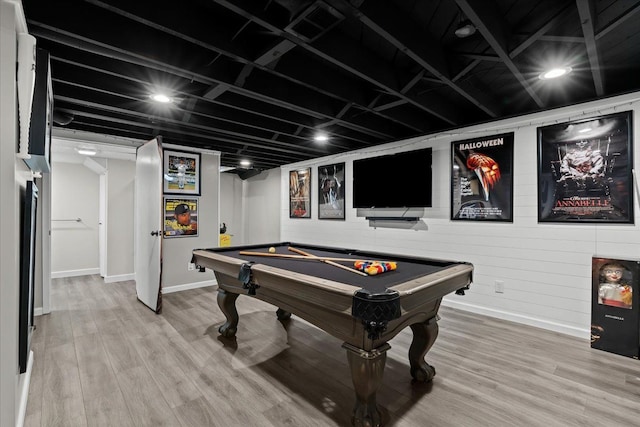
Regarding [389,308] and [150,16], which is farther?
[150,16]

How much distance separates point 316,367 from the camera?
2420 mm

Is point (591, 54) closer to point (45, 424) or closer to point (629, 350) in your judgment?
point (629, 350)

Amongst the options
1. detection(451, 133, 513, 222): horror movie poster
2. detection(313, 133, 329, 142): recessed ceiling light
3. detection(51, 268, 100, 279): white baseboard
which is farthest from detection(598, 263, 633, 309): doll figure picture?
detection(51, 268, 100, 279): white baseboard

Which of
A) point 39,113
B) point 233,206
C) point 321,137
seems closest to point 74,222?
point 233,206

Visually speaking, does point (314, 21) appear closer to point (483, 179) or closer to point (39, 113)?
point (39, 113)

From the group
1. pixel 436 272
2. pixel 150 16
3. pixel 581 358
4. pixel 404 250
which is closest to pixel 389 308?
pixel 436 272

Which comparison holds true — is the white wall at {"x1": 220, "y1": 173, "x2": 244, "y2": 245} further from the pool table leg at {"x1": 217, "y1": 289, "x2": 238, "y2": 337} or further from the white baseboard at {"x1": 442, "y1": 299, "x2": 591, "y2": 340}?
the white baseboard at {"x1": 442, "y1": 299, "x2": 591, "y2": 340}

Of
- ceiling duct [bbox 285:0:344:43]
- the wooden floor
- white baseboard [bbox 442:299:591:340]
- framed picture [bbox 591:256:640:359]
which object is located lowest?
the wooden floor

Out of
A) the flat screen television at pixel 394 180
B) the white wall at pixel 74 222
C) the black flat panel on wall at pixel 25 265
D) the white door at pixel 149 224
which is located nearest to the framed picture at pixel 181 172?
the white door at pixel 149 224

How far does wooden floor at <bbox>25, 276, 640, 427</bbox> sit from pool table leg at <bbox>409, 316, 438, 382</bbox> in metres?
0.07

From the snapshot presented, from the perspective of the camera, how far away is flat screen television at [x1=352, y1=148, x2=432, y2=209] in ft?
13.1

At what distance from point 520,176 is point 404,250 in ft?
5.55

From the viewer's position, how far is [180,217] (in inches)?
189

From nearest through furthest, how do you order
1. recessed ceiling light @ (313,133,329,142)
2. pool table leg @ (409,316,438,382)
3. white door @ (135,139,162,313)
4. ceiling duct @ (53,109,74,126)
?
pool table leg @ (409,316,438,382)
ceiling duct @ (53,109,74,126)
white door @ (135,139,162,313)
recessed ceiling light @ (313,133,329,142)
